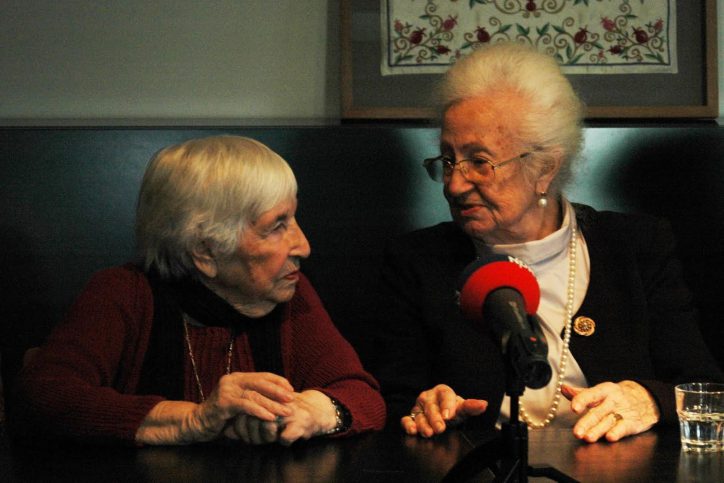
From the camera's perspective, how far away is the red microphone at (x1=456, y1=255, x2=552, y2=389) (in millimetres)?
1143

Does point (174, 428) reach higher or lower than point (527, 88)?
lower

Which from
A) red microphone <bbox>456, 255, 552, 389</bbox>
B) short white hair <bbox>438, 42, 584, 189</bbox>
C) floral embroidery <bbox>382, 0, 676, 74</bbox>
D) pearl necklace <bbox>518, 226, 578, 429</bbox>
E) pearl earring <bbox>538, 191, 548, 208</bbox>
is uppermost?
floral embroidery <bbox>382, 0, 676, 74</bbox>

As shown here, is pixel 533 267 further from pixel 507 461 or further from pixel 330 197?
pixel 507 461

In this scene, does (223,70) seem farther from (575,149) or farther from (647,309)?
(647,309)

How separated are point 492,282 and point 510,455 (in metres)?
0.21

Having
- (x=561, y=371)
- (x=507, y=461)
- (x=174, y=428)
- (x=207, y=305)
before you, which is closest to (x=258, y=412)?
(x=174, y=428)

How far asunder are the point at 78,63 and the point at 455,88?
1.17 meters

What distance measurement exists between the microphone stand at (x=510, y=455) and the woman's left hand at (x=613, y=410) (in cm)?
43

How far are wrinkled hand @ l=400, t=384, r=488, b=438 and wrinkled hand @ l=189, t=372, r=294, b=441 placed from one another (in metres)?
0.23

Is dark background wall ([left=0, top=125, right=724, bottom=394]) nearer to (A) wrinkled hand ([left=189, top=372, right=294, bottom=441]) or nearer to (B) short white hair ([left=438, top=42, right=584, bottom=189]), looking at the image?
(B) short white hair ([left=438, top=42, right=584, bottom=189])

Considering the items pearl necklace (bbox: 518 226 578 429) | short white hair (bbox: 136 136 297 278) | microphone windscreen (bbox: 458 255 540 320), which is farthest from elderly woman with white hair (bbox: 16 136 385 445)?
microphone windscreen (bbox: 458 255 540 320)

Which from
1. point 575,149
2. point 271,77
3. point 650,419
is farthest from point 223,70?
point 650,419

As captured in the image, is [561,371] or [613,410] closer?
[613,410]

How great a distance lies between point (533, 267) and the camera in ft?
7.64
